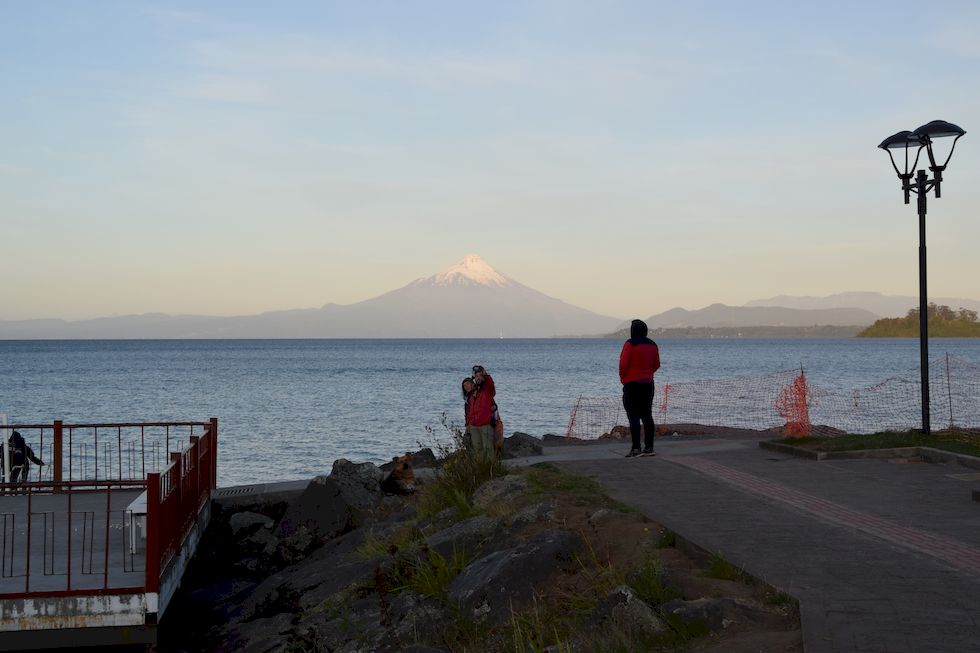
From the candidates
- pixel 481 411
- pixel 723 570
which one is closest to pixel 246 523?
pixel 481 411

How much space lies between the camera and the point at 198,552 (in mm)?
14750

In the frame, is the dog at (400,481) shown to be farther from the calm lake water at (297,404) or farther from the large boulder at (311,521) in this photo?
the calm lake water at (297,404)

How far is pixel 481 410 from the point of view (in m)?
14.8

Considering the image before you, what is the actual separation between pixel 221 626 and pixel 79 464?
16513 mm

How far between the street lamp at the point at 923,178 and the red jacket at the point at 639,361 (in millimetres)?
4476

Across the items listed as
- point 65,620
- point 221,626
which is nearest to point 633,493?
point 221,626

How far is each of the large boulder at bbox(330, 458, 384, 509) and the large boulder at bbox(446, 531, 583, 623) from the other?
24.1ft

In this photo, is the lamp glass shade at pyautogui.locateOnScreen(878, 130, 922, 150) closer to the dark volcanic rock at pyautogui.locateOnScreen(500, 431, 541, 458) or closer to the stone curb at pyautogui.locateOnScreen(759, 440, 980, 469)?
the stone curb at pyautogui.locateOnScreen(759, 440, 980, 469)

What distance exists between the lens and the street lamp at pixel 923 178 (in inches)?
666

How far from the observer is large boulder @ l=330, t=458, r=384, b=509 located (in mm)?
16078

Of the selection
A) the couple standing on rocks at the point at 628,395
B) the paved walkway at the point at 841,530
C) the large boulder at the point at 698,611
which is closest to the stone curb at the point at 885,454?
the paved walkway at the point at 841,530

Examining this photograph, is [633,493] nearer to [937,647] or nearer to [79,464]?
[937,647]

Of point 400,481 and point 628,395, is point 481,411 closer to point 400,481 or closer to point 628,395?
point 628,395

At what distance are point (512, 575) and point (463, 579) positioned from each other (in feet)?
2.41
